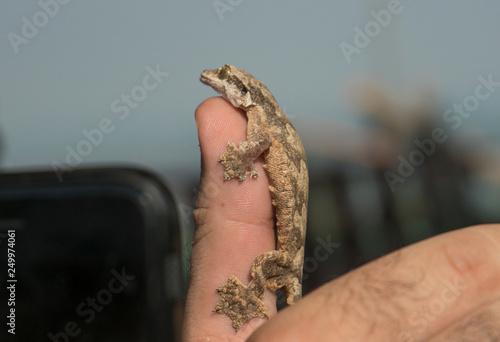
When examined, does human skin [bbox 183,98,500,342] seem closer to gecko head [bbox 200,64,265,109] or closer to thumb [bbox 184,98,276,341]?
thumb [bbox 184,98,276,341]

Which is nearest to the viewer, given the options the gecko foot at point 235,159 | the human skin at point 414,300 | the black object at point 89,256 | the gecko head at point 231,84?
the human skin at point 414,300

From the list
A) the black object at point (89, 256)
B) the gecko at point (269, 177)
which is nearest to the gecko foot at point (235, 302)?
the gecko at point (269, 177)

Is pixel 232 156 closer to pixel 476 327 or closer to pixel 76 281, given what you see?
pixel 76 281

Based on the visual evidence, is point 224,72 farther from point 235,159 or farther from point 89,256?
point 89,256

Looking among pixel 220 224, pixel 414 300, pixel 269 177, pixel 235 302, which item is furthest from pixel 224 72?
pixel 414 300

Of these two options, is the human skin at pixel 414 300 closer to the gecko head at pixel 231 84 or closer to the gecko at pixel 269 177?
the gecko at pixel 269 177

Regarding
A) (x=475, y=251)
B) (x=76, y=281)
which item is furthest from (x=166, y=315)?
(x=475, y=251)
